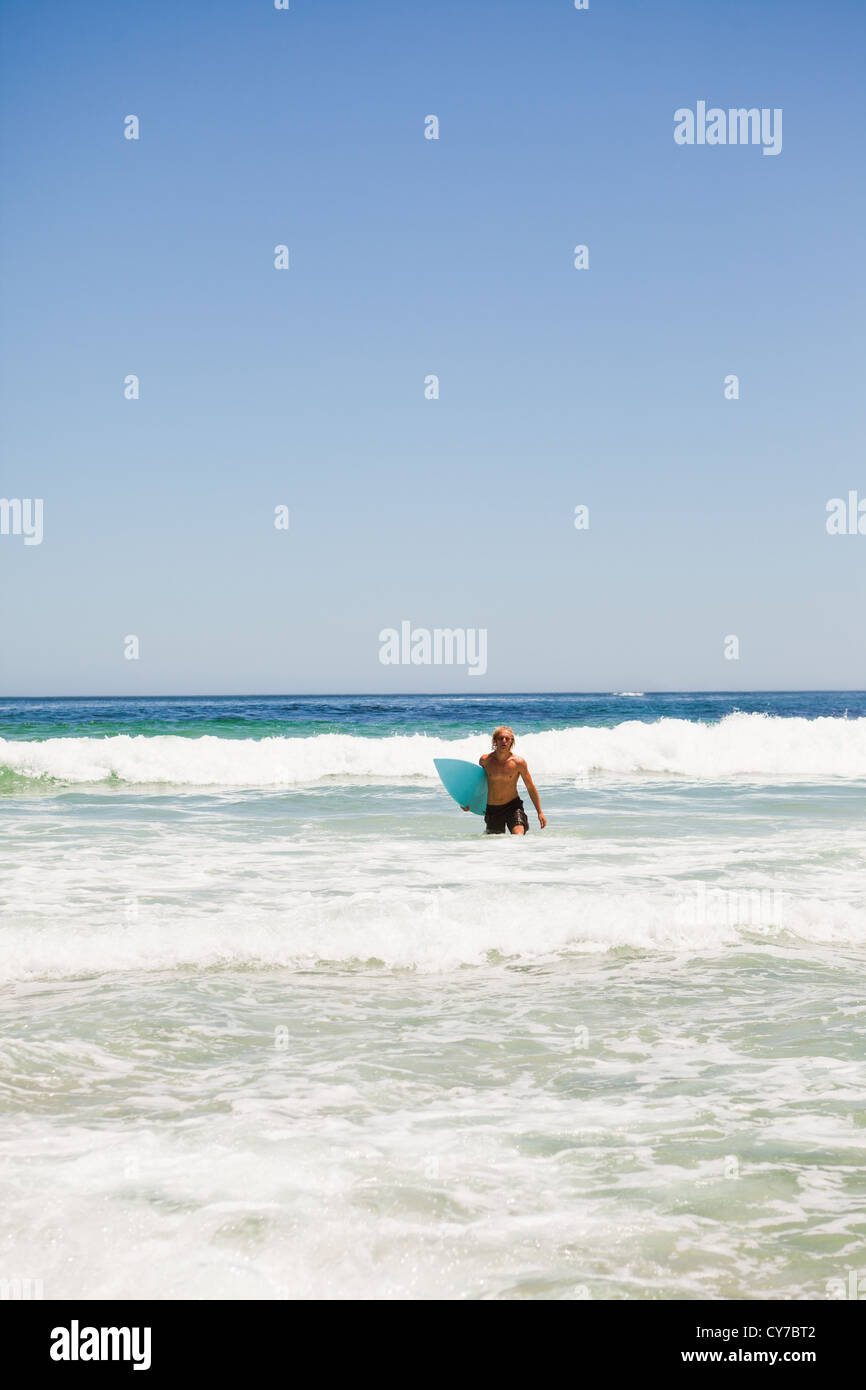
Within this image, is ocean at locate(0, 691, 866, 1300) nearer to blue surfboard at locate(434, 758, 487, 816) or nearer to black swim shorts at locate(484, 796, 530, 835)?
black swim shorts at locate(484, 796, 530, 835)

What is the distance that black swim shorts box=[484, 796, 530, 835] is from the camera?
40.2 ft

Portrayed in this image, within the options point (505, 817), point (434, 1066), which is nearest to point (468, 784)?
point (505, 817)

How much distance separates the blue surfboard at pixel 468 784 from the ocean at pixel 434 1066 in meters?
1.57

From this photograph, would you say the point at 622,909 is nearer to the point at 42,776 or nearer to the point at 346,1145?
the point at 346,1145

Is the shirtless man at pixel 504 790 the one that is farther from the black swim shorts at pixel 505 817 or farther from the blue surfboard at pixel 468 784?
the blue surfboard at pixel 468 784

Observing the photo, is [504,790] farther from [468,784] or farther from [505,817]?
[468,784]

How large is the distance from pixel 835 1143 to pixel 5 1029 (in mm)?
4293

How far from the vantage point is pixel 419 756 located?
22922 millimetres

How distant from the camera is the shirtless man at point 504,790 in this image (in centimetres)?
1221

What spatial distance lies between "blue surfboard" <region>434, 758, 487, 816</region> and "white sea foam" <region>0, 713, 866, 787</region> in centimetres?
670

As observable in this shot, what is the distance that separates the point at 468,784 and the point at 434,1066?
28.6 ft

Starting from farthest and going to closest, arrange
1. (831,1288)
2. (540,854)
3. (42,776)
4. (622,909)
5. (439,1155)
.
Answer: (42,776), (540,854), (622,909), (439,1155), (831,1288)
